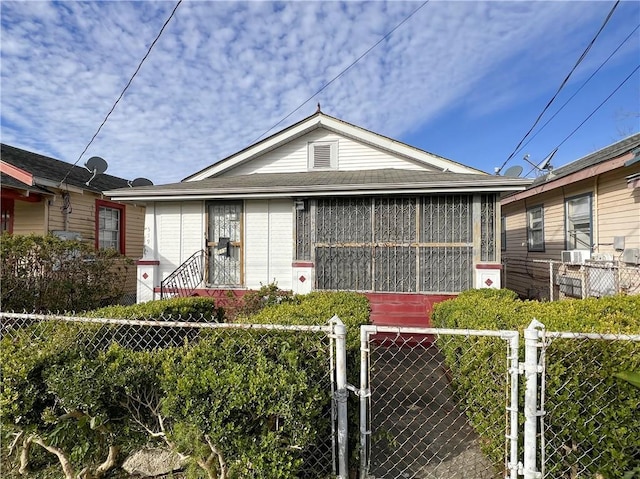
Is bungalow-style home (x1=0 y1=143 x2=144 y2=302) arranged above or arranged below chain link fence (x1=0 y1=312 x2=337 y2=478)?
above

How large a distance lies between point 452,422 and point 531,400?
5.55 ft

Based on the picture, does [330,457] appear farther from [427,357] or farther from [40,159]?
[40,159]

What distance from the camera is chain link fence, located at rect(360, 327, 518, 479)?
215cm

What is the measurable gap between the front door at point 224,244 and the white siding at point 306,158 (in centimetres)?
198

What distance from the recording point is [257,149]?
30.3 feet

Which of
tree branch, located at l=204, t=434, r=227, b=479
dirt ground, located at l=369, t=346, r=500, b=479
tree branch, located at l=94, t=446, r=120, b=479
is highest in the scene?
tree branch, located at l=204, t=434, r=227, b=479

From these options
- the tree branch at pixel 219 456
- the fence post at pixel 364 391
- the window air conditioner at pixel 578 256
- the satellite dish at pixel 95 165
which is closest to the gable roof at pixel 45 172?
the satellite dish at pixel 95 165

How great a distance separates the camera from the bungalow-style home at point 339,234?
6562 mm

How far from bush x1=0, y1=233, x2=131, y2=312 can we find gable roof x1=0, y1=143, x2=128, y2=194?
3.23 m

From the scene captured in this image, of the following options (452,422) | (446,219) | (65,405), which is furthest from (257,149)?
(452,422)

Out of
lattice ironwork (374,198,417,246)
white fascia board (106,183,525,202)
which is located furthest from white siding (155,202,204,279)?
lattice ironwork (374,198,417,246)

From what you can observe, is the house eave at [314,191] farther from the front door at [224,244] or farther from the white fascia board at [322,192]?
the front door at [224,244]

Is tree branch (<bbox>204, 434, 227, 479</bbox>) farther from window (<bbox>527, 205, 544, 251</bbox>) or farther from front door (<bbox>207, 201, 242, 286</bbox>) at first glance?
window (<bbox>527, 205, 544, 251</bbox>)

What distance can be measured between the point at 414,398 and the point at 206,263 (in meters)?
5.87
